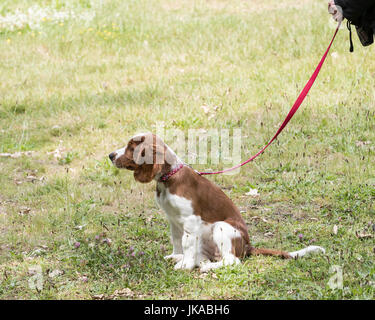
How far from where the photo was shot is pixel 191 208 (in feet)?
14.5

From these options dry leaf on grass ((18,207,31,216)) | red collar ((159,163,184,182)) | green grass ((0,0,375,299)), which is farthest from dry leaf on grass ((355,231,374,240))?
dry leaf on grass ((18,207,31,216))

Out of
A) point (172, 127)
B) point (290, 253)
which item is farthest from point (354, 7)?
point (172, 127)

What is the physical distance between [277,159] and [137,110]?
2.51 meters

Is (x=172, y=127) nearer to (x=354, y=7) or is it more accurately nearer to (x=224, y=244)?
(x=224, y=244)

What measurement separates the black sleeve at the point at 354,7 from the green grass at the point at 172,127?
1.83m

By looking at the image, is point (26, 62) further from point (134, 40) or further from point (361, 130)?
point (361, 130)

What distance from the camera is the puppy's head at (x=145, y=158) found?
4371 mm

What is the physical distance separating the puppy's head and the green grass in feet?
2.48

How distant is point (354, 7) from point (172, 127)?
3.79 m

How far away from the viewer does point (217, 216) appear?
4.54 metres

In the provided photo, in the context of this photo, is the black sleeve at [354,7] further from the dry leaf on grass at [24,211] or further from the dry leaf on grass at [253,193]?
the dry leaf on grass at [24,211]

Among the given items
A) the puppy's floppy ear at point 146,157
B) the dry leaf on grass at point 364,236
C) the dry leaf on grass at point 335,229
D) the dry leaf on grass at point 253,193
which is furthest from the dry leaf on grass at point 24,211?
the dry leaf on grass at point 364,236

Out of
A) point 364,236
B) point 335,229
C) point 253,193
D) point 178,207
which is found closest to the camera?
point 178,207
